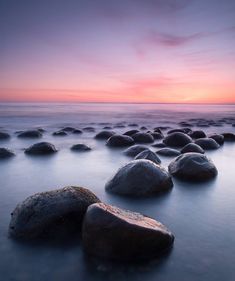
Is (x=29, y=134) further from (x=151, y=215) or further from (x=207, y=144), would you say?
(x=151, y=215)

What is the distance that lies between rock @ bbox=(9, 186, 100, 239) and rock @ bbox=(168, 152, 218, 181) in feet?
8.26

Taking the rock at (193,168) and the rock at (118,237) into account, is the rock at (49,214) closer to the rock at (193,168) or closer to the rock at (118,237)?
the rock at (118,237)

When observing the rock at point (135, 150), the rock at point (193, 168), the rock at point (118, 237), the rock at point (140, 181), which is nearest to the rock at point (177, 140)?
the rock at point (135, 150)

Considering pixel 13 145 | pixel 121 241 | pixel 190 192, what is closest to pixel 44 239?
pixel 121 241

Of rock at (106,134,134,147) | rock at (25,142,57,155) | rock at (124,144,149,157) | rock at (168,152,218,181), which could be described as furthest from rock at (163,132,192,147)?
rock at (168,152,218,181)

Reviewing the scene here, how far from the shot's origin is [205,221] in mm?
3846

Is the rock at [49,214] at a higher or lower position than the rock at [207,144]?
higher

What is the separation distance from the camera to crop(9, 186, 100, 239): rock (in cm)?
332

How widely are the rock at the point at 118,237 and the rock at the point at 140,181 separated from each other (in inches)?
65.5

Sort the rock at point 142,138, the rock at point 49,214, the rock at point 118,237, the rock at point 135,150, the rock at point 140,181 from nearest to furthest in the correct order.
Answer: the rock at point 118,237 < the rock at point 49,214 < the rock at point 140,181 < the rock at point 135,150 < the rock at point 142,138

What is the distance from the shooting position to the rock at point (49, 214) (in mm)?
3318

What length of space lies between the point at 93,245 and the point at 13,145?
25.8 feet

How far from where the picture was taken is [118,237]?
291 cm

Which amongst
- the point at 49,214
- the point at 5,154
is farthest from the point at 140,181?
the point at 5,154
